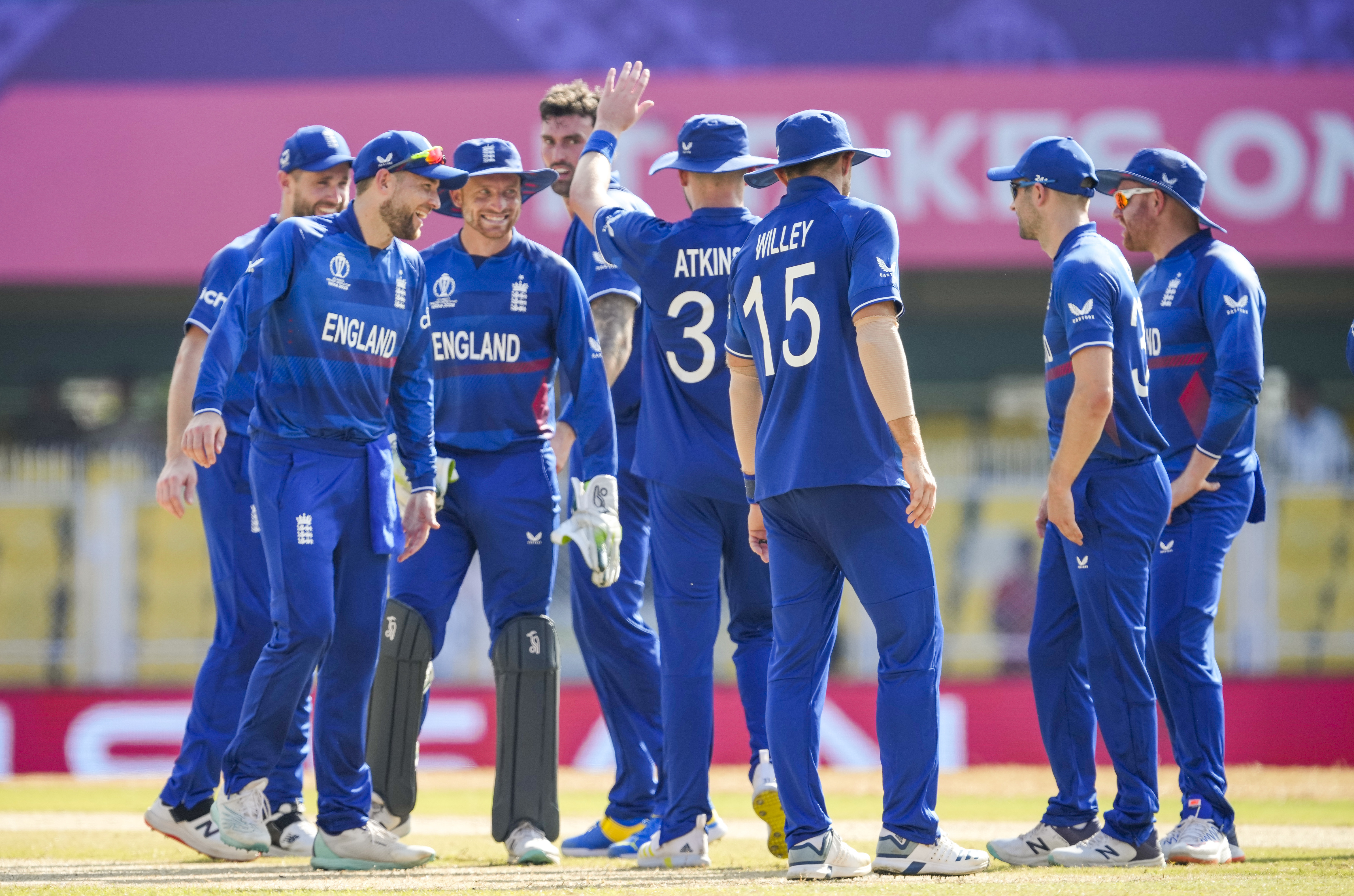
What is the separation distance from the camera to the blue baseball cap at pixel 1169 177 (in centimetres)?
597

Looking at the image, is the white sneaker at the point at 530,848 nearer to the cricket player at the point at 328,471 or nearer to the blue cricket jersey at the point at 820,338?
the cricket player at the point at 328,471

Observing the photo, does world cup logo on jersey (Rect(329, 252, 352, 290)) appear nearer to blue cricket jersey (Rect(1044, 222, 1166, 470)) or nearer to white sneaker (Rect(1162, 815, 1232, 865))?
blue cricket jersey (Rect(1044, 222, 1166, 470))

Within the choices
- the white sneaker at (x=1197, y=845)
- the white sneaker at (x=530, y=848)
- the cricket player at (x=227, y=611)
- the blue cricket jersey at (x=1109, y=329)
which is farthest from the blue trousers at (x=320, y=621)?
the white sneaker at (x=1197, y=845)

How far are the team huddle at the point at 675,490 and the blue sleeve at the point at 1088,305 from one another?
17 millimetres

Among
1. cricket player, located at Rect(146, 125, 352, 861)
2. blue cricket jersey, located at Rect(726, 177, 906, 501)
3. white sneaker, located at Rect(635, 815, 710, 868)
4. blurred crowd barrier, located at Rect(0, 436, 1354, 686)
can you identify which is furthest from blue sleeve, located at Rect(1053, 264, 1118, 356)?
blurred crowd barrier, located at Rect(0, 436, 1354, 686)

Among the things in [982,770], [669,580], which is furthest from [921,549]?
[982,770]

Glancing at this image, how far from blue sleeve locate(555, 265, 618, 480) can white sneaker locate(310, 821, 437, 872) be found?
59.9 inches

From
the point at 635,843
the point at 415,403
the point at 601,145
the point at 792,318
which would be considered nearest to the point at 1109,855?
the point at 635,843

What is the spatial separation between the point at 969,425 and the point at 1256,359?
975 centimetres

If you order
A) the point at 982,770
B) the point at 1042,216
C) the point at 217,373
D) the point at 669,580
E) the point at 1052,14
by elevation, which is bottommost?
the point at 982,770

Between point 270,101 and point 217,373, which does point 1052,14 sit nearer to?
point 270,101

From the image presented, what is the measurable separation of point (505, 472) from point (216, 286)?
1405 millimetres

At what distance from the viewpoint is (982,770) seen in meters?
10.1

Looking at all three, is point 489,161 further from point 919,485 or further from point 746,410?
point 919,485
